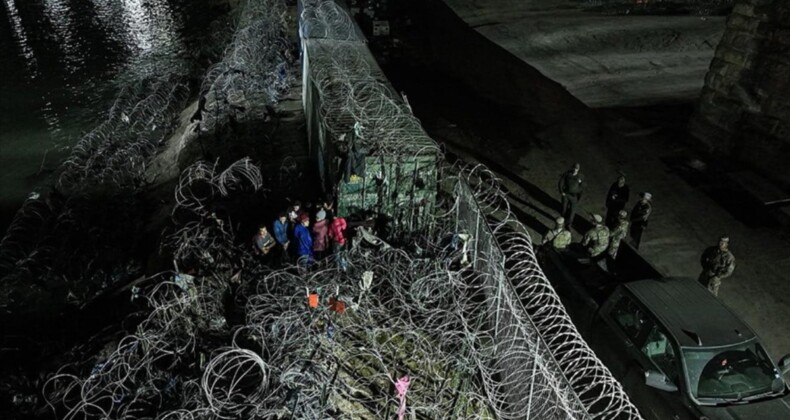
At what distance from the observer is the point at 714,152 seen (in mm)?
14516

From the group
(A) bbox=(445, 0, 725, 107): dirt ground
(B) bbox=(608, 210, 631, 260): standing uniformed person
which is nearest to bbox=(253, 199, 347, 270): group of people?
(B) bbox=(608, 210, 631, 260): standing uniformed person

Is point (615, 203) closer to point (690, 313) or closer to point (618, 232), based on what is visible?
point (618, 232)

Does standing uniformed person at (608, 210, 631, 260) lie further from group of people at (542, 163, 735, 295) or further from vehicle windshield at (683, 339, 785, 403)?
vehicle windshield at (683, 339, 785, 403)

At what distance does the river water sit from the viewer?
18.6 meters

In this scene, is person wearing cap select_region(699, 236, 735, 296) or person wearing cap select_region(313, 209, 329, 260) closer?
person wearing cap select_region(699, 236, 735, 296)

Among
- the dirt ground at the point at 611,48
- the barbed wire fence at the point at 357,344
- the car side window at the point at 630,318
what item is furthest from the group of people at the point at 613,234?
the dirt ground at the point at 611,48

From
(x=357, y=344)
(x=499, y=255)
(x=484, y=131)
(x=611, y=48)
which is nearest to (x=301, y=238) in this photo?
(x=357, y=344)

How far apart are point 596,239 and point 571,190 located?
5.97 ft

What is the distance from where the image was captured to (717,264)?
28.2 feet

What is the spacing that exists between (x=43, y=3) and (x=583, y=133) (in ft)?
119

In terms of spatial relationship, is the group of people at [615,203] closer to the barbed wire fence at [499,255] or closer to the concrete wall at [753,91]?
the barbed wire fence at [499,255]

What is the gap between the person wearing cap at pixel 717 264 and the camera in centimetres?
856

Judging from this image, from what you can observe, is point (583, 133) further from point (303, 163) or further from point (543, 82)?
point (303, 163)

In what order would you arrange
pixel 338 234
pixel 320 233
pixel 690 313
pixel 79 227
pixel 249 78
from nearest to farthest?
pixel 690 313
pixel 338 234
pixel 320 233
pixel 79 227
pixel 249 78
